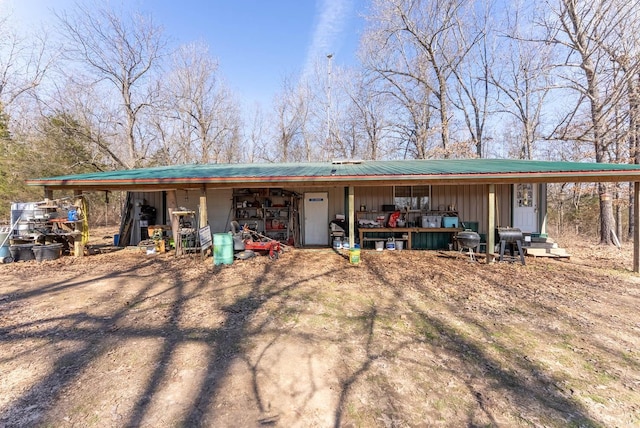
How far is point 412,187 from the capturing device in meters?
8.64

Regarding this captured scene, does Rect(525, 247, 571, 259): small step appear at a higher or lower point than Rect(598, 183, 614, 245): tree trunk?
lower

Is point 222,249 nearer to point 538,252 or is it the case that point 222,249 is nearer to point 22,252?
point 22,252

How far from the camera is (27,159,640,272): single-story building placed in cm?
685

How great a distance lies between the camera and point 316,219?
919cm

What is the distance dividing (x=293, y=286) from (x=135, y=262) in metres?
4.68

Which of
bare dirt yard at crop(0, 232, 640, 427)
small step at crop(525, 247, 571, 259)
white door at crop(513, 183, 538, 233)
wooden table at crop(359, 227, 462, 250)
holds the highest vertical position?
white door at crop(513, 183, 538, 233)

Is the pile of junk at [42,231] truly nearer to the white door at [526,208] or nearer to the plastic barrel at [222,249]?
the plastic barrel at [222,249]

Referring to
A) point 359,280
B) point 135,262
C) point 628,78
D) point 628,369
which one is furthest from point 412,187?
point 628,78

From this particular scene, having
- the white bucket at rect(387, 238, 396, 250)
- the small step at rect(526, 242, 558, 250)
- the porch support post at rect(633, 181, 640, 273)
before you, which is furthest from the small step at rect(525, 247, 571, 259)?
the white bucket at rect(387, 238, 396, 250)

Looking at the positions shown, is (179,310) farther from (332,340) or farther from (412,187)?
(412,187)

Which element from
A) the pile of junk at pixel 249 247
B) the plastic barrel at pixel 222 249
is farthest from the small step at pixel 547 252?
the plastic barrel at pixel 222 249

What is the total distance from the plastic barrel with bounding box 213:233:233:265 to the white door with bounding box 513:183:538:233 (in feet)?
27.1

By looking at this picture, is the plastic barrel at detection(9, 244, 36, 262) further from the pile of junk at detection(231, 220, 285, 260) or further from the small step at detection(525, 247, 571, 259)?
the small step at detection(525, 247, 571, 259)

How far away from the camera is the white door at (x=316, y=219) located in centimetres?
911
